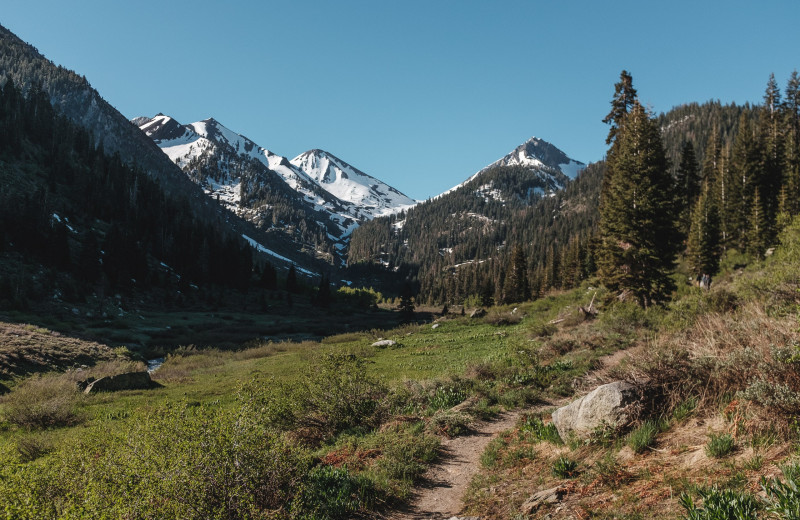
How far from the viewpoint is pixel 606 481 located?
618 cm

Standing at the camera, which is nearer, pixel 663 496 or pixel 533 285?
pixel 663 496

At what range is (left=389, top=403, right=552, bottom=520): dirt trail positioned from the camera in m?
7.35

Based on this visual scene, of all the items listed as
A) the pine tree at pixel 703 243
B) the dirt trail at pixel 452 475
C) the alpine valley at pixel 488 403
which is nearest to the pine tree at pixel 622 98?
the alpine valley at pixel 488 403

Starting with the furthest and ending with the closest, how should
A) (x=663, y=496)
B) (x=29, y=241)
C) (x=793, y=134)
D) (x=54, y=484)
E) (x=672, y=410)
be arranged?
(x=29, y=241), (x=793, y=134), (x=672, y=410), (x=54, y=484), (x=663, y=496)

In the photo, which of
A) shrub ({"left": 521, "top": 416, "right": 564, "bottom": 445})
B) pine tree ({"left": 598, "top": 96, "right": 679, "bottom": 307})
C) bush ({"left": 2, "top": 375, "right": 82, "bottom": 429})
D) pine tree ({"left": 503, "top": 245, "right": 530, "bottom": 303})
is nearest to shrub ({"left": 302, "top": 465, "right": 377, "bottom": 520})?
shrub ({"left": 521, "top": 416, "right": 564, "bottom": 445})

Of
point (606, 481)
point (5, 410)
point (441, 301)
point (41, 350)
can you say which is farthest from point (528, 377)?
point (441, 301)

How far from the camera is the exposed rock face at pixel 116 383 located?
21100 millimetres

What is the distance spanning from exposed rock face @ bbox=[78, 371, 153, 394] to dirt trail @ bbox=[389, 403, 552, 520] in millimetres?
20290

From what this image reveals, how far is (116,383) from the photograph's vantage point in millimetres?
21719

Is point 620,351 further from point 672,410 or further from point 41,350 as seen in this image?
point 41,350

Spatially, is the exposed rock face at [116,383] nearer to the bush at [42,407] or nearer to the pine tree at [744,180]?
the bush at [42,407]

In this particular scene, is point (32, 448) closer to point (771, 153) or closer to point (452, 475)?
point (452, 475)

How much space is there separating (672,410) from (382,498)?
5.76m

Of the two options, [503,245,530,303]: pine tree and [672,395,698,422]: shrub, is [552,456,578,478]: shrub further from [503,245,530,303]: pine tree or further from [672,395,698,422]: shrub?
[503,245,530,303]: pine tree
